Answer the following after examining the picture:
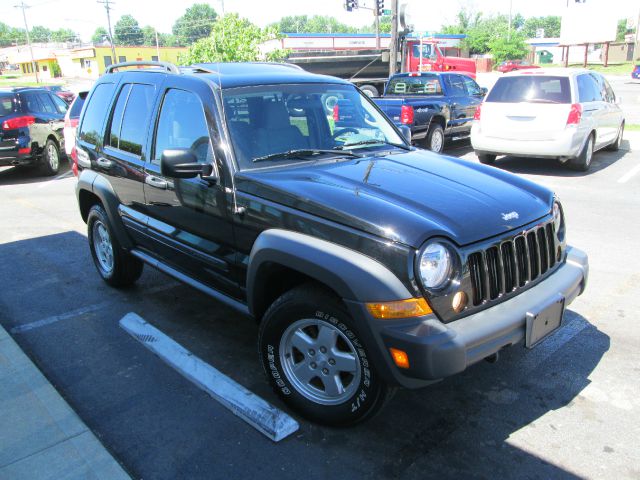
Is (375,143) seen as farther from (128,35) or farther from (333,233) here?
(128,35)

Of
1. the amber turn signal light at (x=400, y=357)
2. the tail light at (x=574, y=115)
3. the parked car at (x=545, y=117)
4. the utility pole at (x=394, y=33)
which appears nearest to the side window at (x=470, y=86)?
the utility pole at (x=394, y=33)

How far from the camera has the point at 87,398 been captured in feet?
11.9

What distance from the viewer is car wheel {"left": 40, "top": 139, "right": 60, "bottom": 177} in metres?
12.3

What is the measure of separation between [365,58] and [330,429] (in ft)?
60.3

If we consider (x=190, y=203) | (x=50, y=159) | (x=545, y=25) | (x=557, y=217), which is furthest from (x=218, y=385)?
(x=545, y=25)

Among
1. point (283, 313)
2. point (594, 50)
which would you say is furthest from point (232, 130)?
point (594, 50)

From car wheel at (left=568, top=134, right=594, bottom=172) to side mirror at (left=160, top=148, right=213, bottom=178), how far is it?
834 cm

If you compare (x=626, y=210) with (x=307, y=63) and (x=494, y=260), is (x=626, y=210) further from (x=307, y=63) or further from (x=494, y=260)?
(x=307, y=63)

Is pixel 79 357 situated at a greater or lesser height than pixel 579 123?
lesser

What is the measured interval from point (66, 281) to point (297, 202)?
366 centimetres

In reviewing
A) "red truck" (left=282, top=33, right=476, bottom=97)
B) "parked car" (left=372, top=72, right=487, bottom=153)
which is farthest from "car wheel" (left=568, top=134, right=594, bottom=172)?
"red truck" (left=282, top=33, right=476, bottom=97)

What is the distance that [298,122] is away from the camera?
395 centimetres

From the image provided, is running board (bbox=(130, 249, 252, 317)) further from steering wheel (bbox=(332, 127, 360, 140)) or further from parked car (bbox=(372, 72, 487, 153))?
parked car (bbox=(372, 72, 487, 153))

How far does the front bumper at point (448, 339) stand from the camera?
2.58 m
